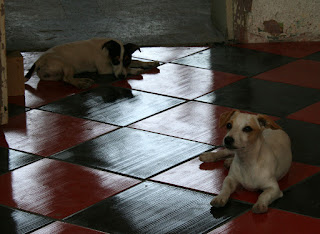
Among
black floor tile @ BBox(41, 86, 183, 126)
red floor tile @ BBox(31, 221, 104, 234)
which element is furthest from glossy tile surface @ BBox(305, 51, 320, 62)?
red floor tile @ BBox(31, 221, 104, 234)

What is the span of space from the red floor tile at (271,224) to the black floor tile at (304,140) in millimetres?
765

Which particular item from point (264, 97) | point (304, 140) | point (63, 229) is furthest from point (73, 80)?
point (63, 229)

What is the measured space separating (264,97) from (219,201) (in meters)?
2.03

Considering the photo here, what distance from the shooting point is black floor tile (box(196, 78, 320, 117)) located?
210 inches

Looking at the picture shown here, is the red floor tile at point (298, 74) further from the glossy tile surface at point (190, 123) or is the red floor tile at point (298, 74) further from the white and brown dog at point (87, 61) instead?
the white and brown dog at point (87, 61)

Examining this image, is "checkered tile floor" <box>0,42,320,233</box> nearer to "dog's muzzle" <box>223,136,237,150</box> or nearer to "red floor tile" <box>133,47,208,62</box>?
"red floor tile" <box>133,47,208,62</box>

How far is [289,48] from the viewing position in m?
6.91

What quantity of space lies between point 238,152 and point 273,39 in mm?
3583

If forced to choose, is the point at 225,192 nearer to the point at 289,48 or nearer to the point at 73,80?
the point at 73,80

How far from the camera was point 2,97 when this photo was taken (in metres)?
5.10

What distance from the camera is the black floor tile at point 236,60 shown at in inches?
249

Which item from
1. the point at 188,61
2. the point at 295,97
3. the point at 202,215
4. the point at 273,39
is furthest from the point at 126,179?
the point at 273,39

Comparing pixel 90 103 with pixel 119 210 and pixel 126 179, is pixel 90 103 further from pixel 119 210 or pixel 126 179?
pixel 119 210

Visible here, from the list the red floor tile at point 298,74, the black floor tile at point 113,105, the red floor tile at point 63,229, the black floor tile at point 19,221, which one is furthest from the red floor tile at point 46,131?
the red floor tile at point 298,74
